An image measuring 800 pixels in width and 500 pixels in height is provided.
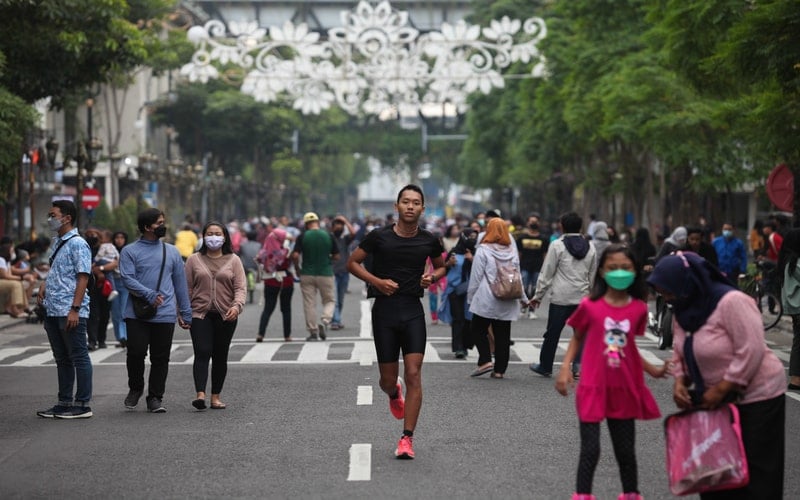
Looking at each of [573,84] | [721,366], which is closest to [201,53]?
[573,84]

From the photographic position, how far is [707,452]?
676 centimetres

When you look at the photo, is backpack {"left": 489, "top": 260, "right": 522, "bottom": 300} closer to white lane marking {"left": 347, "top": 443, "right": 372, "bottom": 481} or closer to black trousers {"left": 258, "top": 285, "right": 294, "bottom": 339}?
white lane marking {"left": 347, "top": 443, "right": 372, "bottom": 481}

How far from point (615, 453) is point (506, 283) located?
7384mm

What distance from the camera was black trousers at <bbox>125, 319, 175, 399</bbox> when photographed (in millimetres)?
12562

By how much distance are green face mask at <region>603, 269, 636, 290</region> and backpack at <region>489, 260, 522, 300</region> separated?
7307 mm

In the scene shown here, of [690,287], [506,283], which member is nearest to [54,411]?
[506,283]

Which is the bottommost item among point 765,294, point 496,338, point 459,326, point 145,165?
point 765,294

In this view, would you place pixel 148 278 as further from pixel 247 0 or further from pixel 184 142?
pixel 247 0

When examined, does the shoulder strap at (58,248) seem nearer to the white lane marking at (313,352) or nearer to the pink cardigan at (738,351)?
the white lane marking at (313,352)

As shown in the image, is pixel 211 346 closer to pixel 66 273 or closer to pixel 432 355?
pixel 66 273

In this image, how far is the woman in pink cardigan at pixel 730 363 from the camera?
22.5 feet

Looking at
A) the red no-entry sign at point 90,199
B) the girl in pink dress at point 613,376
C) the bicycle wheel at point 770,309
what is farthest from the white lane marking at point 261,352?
the red no-entry sign at point 90,199

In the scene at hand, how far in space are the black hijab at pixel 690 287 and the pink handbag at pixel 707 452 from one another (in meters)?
0.44

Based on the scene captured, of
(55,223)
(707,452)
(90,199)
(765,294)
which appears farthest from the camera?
(90,199)
